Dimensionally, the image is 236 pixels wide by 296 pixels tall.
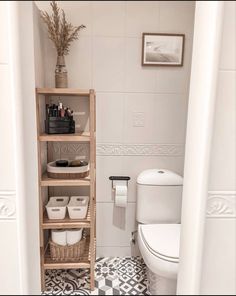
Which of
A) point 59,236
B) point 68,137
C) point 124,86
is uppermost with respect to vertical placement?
point 124,86

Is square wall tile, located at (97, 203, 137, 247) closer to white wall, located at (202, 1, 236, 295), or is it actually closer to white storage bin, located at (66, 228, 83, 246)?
white storage bin, located at (66, 228, 83, 246)

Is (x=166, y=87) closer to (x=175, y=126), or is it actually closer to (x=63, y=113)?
(x=175, y=126)

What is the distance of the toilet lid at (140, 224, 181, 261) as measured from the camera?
3.36ft

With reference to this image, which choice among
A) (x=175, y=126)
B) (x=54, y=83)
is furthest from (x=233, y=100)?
(x=54, y=83)

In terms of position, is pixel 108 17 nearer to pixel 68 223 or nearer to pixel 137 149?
pixel 137 149

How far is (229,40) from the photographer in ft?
1.82

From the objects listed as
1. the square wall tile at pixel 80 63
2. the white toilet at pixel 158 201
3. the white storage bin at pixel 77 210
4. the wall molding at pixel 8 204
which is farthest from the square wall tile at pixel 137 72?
the wall molding at pixel 8 204

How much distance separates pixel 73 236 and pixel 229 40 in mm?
1163

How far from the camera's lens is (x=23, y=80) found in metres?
0.45

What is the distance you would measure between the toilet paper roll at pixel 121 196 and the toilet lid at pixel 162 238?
187mm

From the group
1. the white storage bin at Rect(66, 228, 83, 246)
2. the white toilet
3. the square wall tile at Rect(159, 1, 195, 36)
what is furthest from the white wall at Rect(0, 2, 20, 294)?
the square wall tile at Rect(159, 1, 195, 36)

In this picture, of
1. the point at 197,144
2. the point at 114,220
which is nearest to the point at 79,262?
the point at 114,220

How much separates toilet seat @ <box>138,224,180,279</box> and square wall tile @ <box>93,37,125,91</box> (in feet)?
2.78

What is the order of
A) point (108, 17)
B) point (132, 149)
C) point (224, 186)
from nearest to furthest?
point (224, 186), point (108, 17), point (132, 149)
